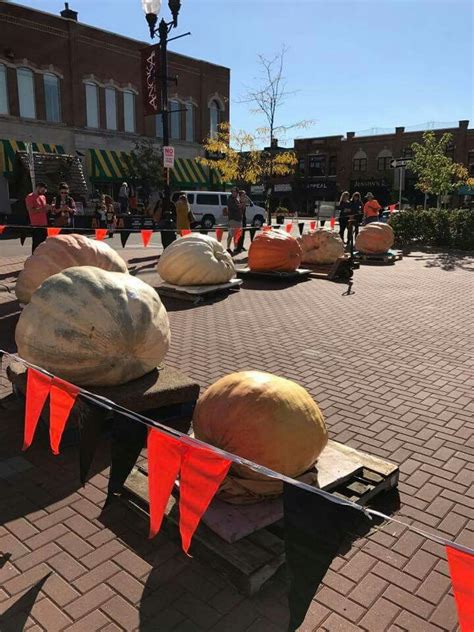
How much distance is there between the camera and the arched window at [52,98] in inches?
1292

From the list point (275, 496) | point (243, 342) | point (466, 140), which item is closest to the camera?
point (275, 496)

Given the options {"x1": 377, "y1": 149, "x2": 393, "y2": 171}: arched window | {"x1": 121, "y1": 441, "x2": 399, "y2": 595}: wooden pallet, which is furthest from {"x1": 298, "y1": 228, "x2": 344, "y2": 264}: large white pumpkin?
{"x1": 377, "y1": 149, "x2": 393, "y2": 171}: arched window

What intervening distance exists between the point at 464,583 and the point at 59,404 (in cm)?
253

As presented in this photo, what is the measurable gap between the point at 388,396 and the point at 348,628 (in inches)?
123

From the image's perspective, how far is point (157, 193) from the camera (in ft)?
124

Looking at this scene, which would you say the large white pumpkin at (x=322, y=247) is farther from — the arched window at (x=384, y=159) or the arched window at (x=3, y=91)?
the arched window at (x=384, y=159)

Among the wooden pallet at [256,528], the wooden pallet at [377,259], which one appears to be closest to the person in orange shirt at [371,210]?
the wooden pallet at [377,259]

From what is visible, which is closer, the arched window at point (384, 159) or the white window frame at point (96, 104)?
the white window frame at point (96, 104)

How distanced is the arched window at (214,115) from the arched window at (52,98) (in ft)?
43.5

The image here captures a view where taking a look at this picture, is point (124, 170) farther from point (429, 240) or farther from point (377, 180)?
point (377, 180)

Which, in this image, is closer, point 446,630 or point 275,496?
point 446,630

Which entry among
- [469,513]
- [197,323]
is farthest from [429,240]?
[469,513]

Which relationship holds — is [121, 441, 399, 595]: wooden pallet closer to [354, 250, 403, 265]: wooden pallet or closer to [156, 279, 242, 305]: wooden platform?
[156, 279, 242, 305]: wooden platform

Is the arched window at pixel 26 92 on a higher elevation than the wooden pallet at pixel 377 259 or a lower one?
higher
